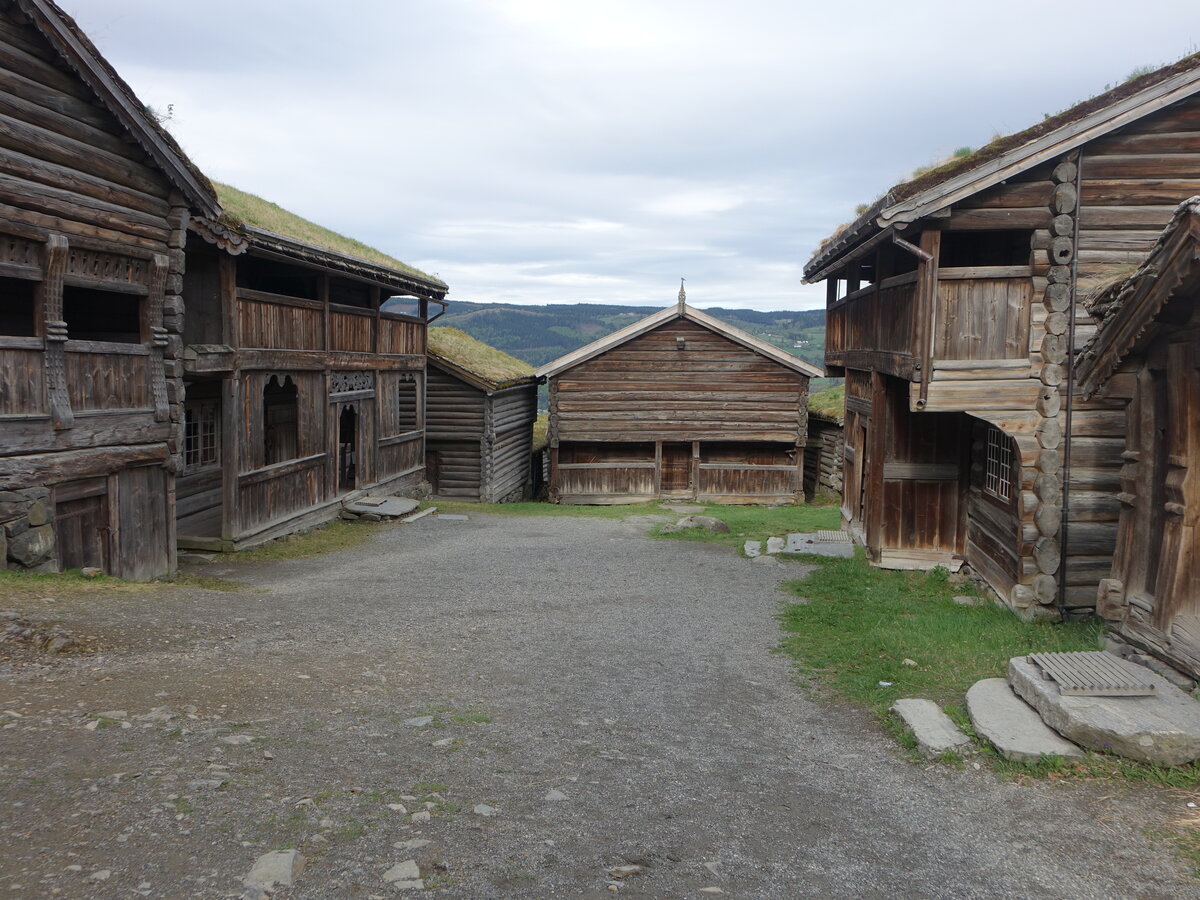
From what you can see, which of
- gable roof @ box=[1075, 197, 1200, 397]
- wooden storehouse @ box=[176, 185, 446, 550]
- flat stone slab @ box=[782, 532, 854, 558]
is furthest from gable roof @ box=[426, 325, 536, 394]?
gable roof @ box=[1075, 197, 1200, 397]

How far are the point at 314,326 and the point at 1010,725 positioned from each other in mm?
15161

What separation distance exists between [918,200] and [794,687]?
6.04 meters

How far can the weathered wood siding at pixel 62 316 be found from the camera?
9.81m

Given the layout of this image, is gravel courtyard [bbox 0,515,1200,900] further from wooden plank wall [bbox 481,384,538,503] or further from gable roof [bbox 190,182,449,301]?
wooden plank wall [bbox 481,384,538,503]

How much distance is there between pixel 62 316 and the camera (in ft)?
35.3

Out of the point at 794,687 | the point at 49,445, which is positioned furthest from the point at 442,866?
the point at 49,445

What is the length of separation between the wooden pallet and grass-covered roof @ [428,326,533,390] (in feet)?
67.8

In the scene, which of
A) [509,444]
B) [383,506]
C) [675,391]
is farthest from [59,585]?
[509,444]

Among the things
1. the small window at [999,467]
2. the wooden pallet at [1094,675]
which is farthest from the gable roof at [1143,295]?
the small window at [999,467]

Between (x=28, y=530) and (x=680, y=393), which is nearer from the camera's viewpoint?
(x=28, y=530)

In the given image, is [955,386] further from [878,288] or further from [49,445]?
[49,445]

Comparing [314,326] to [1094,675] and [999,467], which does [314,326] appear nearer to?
[999,467]

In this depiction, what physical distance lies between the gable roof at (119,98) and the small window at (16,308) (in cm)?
258

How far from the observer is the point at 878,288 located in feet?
44.0
